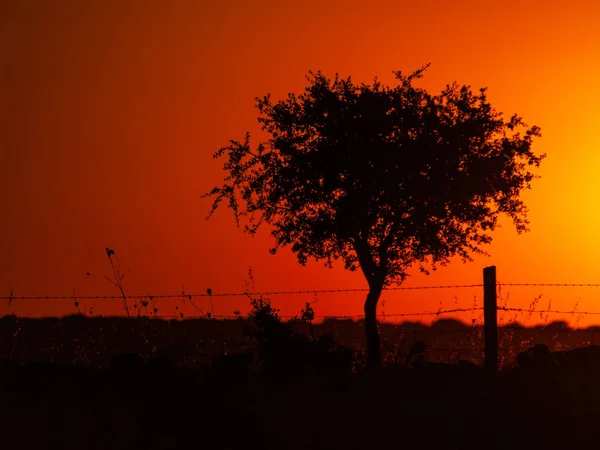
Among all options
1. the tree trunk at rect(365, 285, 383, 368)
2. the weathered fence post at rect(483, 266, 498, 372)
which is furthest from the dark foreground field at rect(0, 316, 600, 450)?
the tree trunk at rect(365, 285, 383, 368)

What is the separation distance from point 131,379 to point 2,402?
2406 mm

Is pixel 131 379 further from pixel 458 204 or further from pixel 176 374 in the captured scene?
pixel 458 204

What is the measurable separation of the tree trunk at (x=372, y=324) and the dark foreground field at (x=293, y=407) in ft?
11.1

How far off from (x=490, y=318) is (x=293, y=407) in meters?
7.59

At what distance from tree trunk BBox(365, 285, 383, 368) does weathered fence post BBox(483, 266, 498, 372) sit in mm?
2662

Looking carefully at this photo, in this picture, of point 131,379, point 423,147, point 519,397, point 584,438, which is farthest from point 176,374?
point 423,147

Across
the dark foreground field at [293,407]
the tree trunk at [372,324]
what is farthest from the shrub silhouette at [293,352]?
the tree trunk at [372,324]

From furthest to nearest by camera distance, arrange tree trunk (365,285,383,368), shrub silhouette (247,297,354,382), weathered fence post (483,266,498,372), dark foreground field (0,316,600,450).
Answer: tree trunk (365,285,383,368)
weathered fence post (483,266,498,372)
shrub silhouette (247,297,354,382)
dark foreground field (0,316,600,450)

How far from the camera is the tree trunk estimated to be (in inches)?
846

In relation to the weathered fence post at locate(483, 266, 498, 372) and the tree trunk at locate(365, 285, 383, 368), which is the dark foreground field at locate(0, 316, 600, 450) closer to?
the weathered fence post at locate(483, 266, 498, 372)

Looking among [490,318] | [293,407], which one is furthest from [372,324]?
[293,407]

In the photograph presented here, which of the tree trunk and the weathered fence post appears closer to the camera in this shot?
the weathered fence post

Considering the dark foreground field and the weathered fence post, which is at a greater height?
the weathered fence post

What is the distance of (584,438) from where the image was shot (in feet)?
45.8
